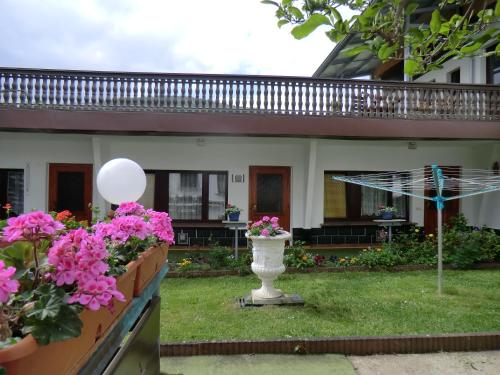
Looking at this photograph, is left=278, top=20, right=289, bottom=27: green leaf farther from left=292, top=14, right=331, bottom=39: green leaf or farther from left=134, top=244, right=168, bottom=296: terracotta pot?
left=134, top=244, right=168, bottom=296: terracotta pot

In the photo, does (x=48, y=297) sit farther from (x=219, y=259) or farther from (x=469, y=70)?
(x=469, y=70)

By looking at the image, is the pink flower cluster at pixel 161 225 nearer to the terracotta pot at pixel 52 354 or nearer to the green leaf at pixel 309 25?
the terracotta pot at pixel 52 354

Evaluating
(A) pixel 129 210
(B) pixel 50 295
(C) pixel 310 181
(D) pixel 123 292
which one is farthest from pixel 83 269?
(C) pixel 310 181

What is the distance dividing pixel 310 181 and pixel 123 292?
26.4ft

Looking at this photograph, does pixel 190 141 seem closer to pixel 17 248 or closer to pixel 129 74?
pixel 129 74

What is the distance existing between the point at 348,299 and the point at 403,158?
596 centimetres

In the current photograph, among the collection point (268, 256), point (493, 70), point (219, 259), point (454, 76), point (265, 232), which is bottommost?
point (219, 259)

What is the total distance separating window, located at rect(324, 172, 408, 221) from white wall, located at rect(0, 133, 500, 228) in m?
0.31

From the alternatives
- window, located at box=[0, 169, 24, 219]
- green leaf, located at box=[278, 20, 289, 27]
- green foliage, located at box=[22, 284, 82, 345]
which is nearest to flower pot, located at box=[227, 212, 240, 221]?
window, located at box=[0, 169, 24, 219]

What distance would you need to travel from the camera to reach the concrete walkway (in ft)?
11.6

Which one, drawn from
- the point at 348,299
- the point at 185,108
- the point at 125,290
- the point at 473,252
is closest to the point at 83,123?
the point at 185,108

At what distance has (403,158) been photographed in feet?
33.8

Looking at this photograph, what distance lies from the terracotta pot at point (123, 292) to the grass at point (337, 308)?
82.4 inches

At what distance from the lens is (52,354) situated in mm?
1209
